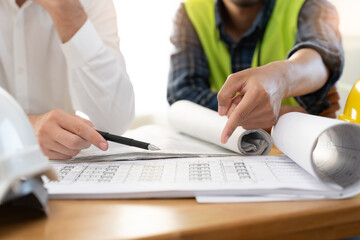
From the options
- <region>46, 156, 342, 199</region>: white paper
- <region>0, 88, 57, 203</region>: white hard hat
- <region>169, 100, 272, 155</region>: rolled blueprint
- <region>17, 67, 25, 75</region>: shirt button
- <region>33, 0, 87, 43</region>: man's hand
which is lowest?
<region>169, 100, 272, 155</region>: rolled blueprint

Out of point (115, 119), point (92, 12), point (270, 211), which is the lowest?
point (115, 119)

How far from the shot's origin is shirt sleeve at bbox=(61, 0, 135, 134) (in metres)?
0.86

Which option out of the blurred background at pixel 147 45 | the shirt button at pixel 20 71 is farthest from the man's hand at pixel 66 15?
the blurred background at pixel 147 45

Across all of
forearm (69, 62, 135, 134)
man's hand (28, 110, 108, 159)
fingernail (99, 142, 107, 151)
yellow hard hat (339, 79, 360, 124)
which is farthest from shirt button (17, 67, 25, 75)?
yellow hard hat (339, 79, 360, 124)

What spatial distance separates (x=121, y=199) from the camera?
445 millimetres

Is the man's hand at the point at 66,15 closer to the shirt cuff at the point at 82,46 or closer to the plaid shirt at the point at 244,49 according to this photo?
the shirt cuff at the point at 82,46

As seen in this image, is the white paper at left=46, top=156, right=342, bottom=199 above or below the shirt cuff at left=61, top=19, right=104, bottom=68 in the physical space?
below

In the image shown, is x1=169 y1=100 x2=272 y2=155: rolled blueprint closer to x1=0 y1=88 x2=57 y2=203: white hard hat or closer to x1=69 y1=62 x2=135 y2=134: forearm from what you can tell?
x1=69 y1=62 x2=135 y2=134: forearm

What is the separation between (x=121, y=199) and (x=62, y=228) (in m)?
0.09

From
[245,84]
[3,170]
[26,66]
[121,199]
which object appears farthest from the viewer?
[26,66]

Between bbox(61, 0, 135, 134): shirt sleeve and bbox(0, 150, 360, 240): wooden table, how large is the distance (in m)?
0.52

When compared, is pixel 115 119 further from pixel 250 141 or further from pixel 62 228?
pixel 62 228

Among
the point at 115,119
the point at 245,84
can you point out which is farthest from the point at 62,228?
the point at 115,119

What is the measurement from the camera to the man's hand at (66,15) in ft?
2.70
